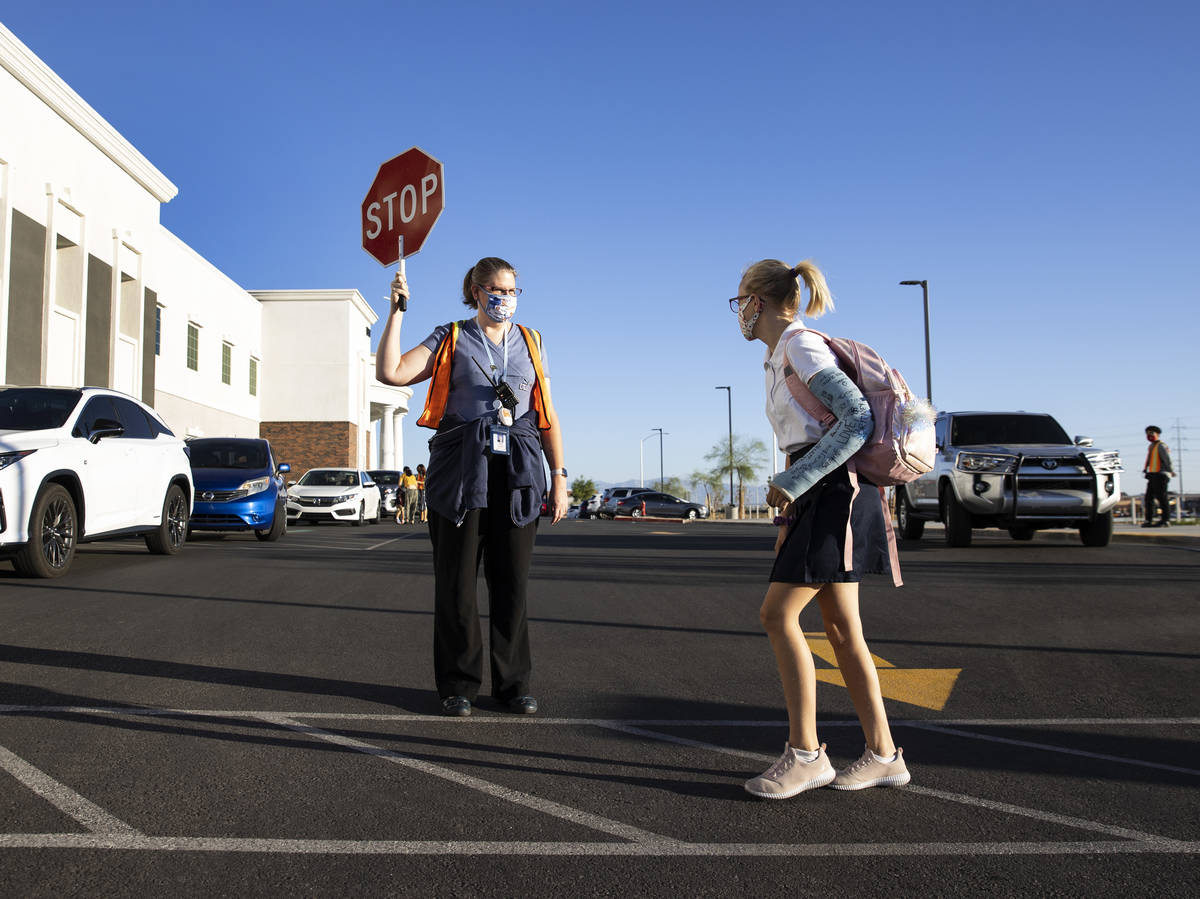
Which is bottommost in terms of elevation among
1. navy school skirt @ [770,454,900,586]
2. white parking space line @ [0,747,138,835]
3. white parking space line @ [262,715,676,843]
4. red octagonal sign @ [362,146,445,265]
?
white parking space line @ [262,715,676,843]

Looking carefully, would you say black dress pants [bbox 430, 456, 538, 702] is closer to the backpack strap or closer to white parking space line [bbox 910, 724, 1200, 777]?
the backpack strap

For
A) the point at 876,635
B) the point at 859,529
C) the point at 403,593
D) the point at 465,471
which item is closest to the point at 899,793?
the point at 859,529

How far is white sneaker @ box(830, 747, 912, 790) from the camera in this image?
11.6 ft

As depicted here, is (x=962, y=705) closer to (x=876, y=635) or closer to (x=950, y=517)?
(x=876, y=635)

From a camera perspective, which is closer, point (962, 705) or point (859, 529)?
point (859, 529)

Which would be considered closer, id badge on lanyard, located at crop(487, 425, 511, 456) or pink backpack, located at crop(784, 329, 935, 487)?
pink backpack, located at crop(784, 329, 935, 487)

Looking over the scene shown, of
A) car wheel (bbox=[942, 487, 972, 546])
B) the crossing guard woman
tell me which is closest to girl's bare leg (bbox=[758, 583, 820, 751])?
the crossing guard woman

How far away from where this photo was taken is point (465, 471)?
15.5ft

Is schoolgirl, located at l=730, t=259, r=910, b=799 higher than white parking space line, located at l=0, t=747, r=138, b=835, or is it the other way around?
schoolgirl, located at l=730, t=259, r=910, b=799

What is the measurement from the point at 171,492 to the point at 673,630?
26.6 ft

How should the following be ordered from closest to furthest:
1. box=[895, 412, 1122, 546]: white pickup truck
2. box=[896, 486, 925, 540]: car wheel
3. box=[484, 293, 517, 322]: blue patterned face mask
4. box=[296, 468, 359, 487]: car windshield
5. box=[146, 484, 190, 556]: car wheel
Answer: box=[484, 293, 517, 322]: blue patterned face mask → box=[146, 484, 190, 556]: car wheel → box=[895, 412, 1122, 546]: white pickup truck → box=[896, 486, 925, 540]: car wheel → box=[296, 468, 359, 487]: car windshield

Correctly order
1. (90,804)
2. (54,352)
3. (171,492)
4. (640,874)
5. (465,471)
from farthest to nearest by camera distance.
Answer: (54,352), (171,492), (465,471), (90,804), (640,874)

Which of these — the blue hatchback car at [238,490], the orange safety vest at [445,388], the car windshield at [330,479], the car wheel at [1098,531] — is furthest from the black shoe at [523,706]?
the car windshield at [330,479]

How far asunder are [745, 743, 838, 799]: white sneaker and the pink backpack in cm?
94
